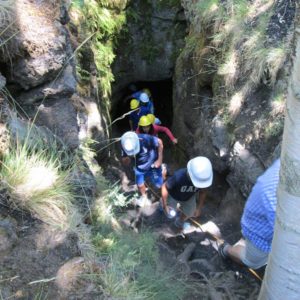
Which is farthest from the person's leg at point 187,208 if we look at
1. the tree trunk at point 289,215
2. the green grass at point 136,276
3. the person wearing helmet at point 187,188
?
the tree trunk at point 289,215

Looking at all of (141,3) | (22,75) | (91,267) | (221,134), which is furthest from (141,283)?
(141,3)

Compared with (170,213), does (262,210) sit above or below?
above

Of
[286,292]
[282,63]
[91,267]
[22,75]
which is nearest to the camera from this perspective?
[286,292]

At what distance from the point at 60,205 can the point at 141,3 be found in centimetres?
792

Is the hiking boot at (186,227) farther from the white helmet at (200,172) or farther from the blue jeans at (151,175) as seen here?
the white helmet at (200,172)

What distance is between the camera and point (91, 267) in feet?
9.52

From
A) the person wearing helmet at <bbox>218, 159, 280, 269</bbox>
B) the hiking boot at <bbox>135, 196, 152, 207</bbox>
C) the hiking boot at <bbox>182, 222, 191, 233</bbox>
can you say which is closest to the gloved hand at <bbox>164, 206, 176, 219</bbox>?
the hiking boot at <bbox>182, 222, 191, 233</bbox>

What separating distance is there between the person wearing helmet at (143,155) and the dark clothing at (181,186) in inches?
31.9

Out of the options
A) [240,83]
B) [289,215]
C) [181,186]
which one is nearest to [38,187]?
[289,215]

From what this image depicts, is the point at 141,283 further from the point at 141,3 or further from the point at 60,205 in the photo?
the point at 141,3

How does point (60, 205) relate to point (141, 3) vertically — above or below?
below

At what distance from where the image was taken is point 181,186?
6.11 metres

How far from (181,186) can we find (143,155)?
112 centimetres

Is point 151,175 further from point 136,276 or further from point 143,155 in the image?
point 136,276
